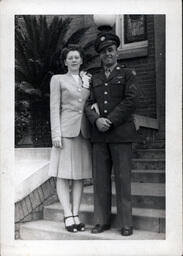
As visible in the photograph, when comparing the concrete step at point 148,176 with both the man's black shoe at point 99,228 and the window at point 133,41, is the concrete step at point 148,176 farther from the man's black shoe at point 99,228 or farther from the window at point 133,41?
the window at point 133,41

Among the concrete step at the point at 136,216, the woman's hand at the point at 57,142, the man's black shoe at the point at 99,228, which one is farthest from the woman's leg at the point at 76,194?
the woman's hand at the point at 57,142

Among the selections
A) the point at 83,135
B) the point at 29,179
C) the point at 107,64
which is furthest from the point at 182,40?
the point at 29,179

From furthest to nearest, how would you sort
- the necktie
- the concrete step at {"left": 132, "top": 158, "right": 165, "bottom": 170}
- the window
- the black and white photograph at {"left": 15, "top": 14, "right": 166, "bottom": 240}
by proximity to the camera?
the window, the concrete step at {"left": 132, "top": 158, "right": 165, "bottom": 170}, the necktie, the black and white photograph at {"left": 15, "top": 14, "right": 166, "bottom": 240}

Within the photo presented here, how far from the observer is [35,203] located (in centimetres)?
385

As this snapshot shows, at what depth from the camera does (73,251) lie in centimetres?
325

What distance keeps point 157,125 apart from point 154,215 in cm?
102

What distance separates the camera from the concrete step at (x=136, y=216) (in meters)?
3.37

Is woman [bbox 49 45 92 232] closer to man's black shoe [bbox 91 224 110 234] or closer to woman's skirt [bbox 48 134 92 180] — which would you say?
woman's skirt [bbox 48 134 92 180]

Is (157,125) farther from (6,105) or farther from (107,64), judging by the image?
(6,105)

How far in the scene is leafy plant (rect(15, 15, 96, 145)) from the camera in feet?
11.5

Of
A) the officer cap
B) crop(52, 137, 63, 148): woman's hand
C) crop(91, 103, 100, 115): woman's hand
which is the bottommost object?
crop(52, 137, 63, 148): woman's hand

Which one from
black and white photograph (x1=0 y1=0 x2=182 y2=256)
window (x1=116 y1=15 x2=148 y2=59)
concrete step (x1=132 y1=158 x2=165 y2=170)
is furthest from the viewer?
window (x1=116 y1=15 x2=148 y2=59)

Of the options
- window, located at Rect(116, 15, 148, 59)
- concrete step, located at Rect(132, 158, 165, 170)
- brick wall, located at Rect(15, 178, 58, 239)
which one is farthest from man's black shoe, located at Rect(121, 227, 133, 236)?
window, located at Rect(116, 15, 148, 59)

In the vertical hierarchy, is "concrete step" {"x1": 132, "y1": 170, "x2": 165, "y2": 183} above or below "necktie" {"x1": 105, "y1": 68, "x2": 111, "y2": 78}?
below
